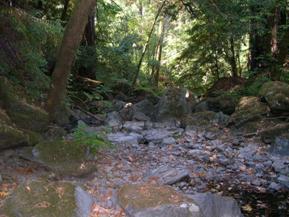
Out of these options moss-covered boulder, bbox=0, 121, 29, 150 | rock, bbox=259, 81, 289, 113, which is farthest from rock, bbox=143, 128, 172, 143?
moss-covered boulder, bbox=0, 121, 29, 150

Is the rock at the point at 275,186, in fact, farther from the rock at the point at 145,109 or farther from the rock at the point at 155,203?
the rock at the point at 145,109

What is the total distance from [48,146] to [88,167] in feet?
2.29

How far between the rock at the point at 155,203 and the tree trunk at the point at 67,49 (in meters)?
2.57

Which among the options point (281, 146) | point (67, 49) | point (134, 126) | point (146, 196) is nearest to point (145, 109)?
point (134, 126)

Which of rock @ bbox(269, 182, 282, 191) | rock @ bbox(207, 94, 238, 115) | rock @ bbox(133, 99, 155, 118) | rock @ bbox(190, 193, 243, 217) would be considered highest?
rock @ bbox(207, 94, 238, 115)

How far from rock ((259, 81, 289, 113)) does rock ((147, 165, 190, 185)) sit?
13.1ft

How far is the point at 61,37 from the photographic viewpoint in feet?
23.1

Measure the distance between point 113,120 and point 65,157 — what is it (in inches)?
181

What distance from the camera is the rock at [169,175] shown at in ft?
18.4

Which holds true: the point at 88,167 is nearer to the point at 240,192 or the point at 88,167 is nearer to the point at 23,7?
the point at 240,192

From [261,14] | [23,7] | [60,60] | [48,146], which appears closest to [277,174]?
[48,146]

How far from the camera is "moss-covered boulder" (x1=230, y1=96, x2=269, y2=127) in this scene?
30.3 ft

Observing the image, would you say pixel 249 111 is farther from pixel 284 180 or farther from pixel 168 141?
pixel 284 180

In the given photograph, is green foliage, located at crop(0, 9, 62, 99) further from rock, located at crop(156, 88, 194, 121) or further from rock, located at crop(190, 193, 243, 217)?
rock, located at crop(156, 88, 194, 121)
